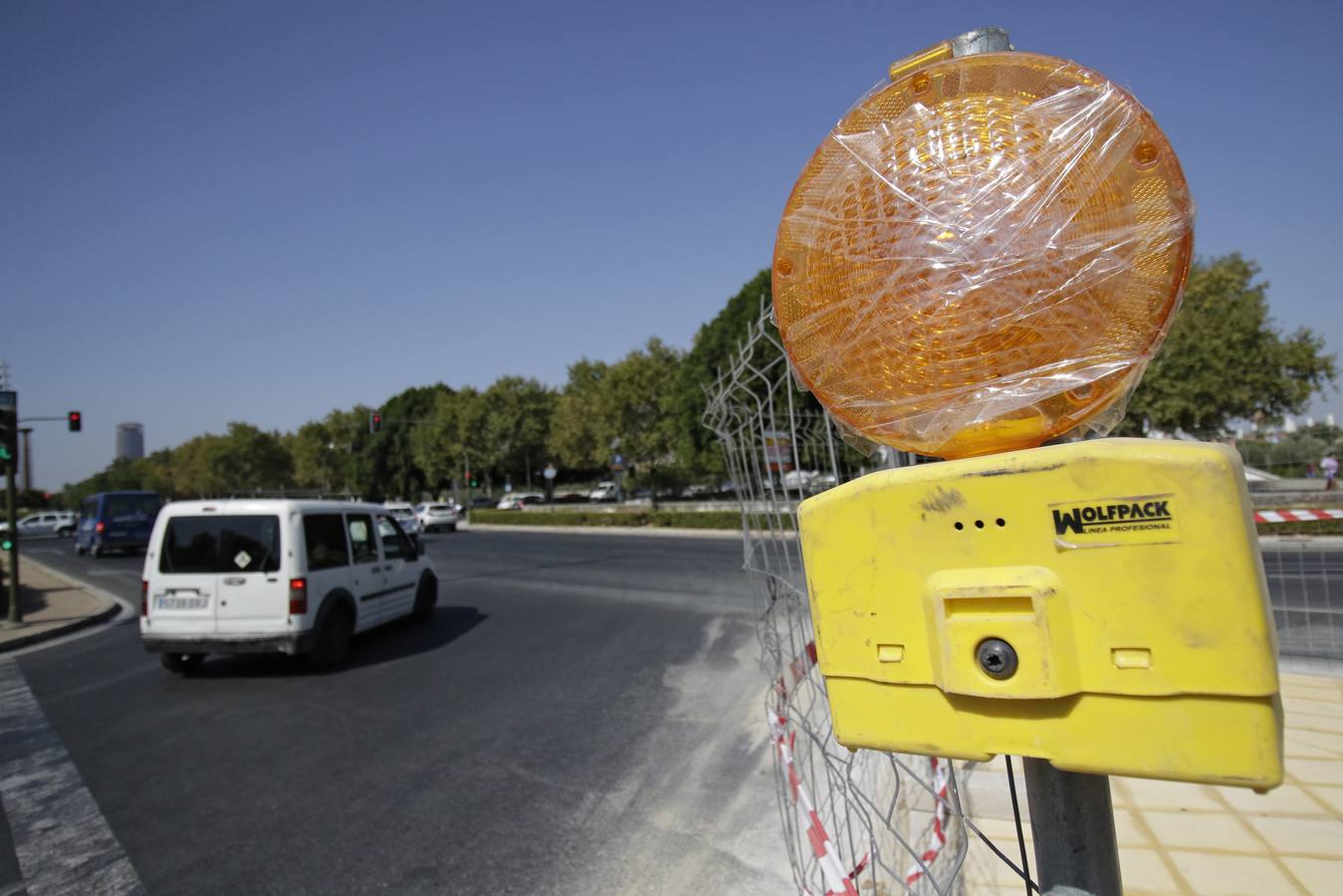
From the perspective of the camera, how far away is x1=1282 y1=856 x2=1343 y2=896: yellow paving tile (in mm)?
2676

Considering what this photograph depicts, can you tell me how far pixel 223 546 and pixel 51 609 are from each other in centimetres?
709

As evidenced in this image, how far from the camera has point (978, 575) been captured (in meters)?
0.97

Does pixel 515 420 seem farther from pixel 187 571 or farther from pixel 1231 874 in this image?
pixel 1231 874

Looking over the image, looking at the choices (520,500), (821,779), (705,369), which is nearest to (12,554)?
(821,779)

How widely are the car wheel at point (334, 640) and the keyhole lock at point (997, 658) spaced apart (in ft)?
24.5

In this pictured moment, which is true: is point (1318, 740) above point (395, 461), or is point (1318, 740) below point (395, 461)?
below

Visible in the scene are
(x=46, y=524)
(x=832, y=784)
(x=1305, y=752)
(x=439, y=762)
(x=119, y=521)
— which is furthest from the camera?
(x=46, y=524)

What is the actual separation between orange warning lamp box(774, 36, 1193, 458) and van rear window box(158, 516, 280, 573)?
7454 mm

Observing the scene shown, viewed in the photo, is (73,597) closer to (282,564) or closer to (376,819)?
(282,564)

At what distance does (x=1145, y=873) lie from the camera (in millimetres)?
2844

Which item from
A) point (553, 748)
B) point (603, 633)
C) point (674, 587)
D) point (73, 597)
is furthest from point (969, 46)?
point (73, 597)

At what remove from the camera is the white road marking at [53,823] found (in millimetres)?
3455

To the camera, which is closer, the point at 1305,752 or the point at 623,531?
the point at 1305,752

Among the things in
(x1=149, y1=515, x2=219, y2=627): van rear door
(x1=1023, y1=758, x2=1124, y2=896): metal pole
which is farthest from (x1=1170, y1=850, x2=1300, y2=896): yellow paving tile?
(x1=149, y1=515, x2=219, y2=627): van rear door
